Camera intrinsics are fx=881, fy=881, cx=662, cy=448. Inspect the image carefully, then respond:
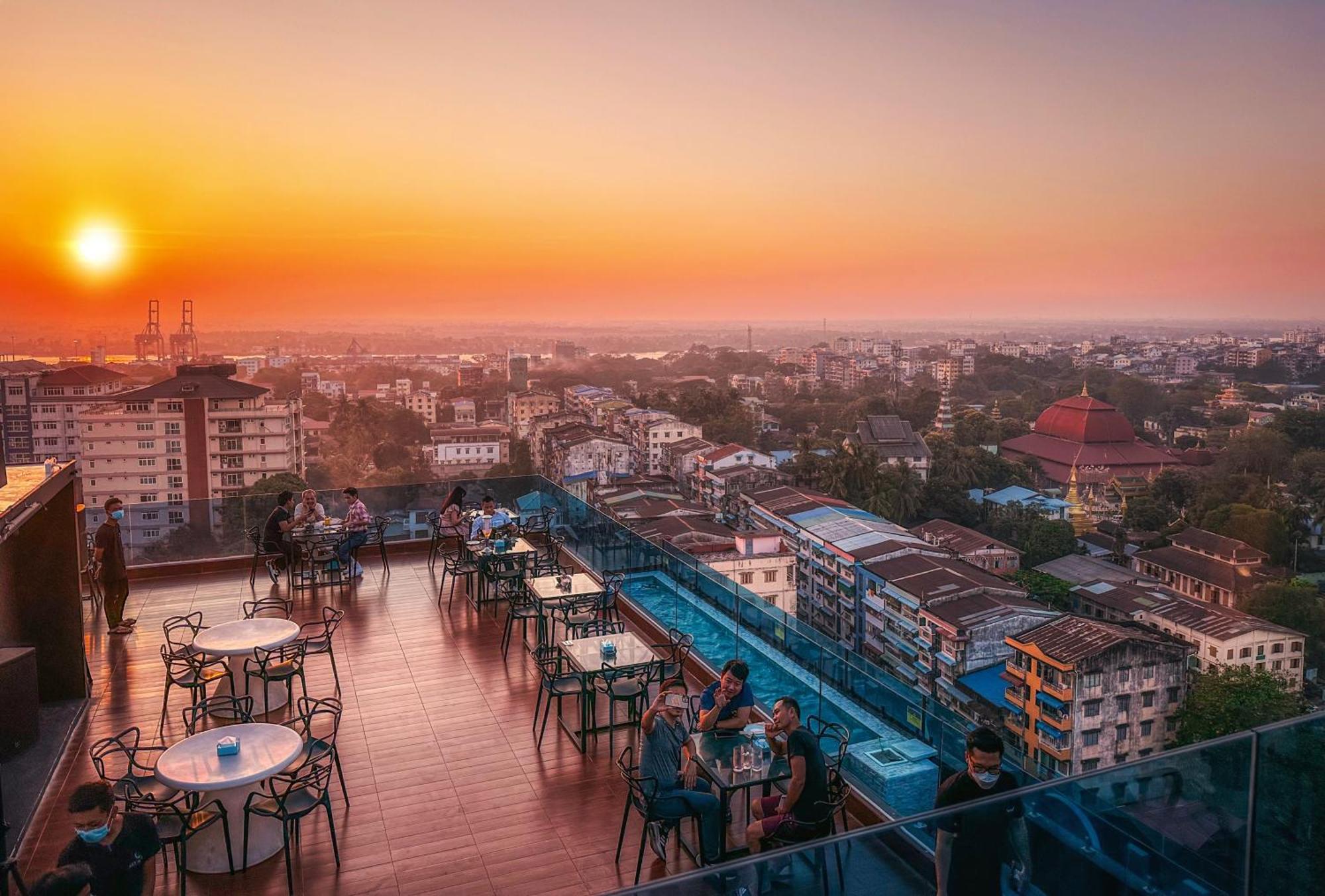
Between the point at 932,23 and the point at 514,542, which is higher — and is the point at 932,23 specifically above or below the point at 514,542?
above

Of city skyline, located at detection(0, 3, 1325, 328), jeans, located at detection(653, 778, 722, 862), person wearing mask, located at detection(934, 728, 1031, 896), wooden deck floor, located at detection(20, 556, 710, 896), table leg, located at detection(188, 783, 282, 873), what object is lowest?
wooden deck floor, located at detection(20, 556, 710, 896)

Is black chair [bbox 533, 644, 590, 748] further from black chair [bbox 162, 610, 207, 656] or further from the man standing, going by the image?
the man standing

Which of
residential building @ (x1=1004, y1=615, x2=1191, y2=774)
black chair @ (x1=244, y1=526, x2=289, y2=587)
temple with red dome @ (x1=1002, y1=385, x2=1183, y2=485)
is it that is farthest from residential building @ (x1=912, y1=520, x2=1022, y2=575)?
Result: black chair @ (x1=244, y1=526, x2=289, y2=587)

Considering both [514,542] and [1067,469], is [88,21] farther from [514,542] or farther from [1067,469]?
[1067,469]

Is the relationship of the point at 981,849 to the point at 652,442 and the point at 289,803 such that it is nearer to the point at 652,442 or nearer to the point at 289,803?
the point at 289,803

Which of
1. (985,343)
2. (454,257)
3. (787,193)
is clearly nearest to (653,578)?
(454,257)

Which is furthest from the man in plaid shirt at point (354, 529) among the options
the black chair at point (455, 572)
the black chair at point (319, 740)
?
the black chair at point (319, 740)
